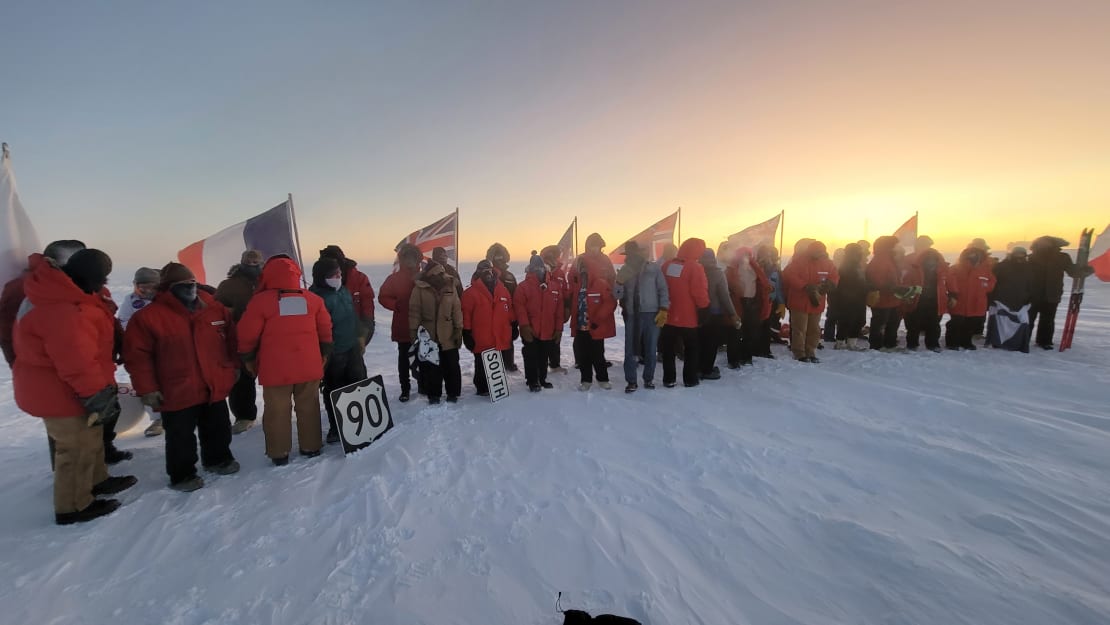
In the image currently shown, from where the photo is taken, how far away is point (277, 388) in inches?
186

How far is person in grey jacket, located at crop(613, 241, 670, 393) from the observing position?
22.3 feet

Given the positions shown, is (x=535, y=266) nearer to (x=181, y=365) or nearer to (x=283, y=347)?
(x=283, y=347)

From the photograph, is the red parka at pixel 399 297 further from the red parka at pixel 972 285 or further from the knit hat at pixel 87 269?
the red parka at pixel 972 285

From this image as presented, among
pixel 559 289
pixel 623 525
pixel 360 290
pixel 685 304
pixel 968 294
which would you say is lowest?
pixel 623 525

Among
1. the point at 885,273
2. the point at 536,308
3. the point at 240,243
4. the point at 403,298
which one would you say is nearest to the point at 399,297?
the point at 403,298

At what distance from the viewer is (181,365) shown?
4.26 metres

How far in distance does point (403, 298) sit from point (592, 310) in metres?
3.05

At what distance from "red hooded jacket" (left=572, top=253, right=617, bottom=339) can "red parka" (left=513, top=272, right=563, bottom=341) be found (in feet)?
Answer: 0.77

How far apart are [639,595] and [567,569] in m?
0.51

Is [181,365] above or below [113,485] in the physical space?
above

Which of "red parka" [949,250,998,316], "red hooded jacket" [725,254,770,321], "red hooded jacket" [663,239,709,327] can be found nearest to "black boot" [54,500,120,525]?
"red hooded jacket" [663,239,709,327]

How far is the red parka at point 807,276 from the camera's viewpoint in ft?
27.8

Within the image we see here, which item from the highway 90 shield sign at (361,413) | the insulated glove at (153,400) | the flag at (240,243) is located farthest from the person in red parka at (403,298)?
the insulated glove at (153,400)

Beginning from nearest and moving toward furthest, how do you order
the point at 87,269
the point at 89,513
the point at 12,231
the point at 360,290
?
the point at 87,269
the point at 89,513
the point at 12,231
the point at 360,290
